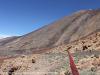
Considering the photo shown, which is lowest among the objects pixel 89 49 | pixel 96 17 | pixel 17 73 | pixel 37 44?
pixel 17 73

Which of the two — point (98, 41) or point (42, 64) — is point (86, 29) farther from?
point (42, 64)

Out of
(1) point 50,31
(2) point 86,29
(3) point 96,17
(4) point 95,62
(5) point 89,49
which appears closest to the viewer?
(4) point 95,62

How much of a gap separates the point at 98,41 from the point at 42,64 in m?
13.4

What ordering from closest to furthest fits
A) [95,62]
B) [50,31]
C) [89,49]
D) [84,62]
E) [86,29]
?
[95,62] < [84,62] < [89,49] < [86,29] < [50,31]

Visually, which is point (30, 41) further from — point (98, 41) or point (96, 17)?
point (98, 41)

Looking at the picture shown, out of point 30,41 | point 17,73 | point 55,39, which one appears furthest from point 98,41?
point 30,41

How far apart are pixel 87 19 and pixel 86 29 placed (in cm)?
1442

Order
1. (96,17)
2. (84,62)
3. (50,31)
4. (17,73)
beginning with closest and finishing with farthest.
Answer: (84,62) → (17,73) → (96,17) → (50,31)

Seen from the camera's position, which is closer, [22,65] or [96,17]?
[22,65]

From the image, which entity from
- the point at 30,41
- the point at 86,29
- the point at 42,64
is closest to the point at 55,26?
the point at 30,41

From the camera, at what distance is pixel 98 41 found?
5022cm

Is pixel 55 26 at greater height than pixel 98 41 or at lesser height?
greater

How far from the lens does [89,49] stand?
48375mm

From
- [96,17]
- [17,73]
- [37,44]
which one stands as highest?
[96,17]
